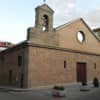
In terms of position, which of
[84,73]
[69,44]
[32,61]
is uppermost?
[69,44]

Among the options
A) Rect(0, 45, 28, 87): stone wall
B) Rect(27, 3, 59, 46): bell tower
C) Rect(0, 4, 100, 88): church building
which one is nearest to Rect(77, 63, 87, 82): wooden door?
Rect(0, 4, 100, 88): church building

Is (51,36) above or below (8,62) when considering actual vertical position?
above

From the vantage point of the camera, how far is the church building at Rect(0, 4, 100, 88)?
22.1 meters

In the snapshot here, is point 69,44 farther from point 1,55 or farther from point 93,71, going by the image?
point 1,55

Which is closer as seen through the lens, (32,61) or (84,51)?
(32,61)

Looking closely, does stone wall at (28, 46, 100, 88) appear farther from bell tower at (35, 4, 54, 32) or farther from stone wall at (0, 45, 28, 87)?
bell tower at (35, 4, 54, 32)

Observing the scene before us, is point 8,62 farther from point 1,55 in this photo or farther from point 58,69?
point 58,69

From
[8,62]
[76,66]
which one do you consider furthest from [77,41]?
[8,62]

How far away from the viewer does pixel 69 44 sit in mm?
25938

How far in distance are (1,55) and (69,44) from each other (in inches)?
462

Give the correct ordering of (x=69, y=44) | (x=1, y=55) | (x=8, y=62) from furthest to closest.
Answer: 1. (x=1, y=55)
2. (x=8, y=62)
3. (x=69, y=44)

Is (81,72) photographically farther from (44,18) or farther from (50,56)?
(44,18)

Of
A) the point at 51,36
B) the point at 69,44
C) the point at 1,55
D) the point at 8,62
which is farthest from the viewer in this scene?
the point at 1,55

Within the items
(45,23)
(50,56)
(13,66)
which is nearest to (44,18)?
(45,23)
